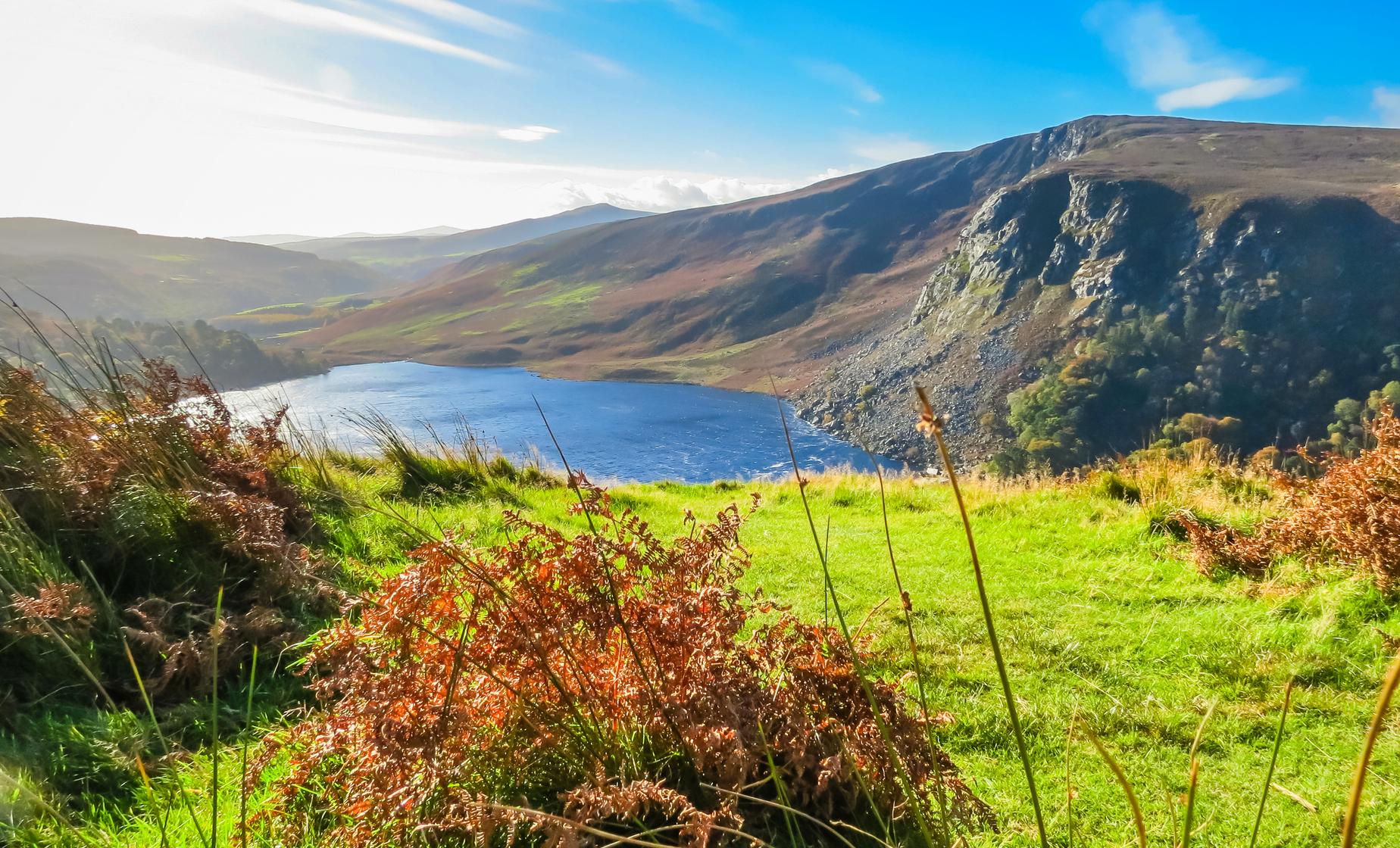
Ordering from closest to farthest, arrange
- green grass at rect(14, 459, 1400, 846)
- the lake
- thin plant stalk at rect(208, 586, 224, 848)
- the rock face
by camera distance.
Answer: thin plant stalk at rect(208, 586, 224, 848), green grass at rect(14, 459, 1400, 846), the lake, the rock face

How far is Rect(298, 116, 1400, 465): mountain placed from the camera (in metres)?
69.1

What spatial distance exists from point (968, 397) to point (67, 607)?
83.1 meters

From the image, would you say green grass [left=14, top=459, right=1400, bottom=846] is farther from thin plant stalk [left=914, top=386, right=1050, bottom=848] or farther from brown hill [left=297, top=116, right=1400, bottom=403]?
brown hill [left=297, top=116, right=1400, bottom=403]

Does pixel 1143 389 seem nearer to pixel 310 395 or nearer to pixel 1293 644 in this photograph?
pixel 1293 644


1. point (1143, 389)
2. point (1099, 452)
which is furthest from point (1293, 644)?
point (1143, 389)

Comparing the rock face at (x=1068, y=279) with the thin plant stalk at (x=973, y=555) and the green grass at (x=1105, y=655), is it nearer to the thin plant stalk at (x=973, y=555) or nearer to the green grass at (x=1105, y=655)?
the green grass at (x=1105, y=655)

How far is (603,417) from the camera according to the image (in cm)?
8162

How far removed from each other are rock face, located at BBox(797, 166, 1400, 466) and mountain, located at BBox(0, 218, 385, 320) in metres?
110

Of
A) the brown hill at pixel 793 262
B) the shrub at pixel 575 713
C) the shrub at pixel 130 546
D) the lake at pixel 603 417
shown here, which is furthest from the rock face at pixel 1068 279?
the shrub at pixel 575 713

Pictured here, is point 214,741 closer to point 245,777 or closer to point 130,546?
point 245,777

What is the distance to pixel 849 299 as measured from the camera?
419ft

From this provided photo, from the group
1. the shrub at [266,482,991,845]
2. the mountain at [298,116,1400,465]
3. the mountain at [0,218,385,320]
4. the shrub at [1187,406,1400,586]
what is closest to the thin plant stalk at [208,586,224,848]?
the shrub at [266,482,991,845]

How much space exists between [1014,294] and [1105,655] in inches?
3838

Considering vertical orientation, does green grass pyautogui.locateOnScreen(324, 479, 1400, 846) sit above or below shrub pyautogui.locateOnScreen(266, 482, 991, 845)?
below
